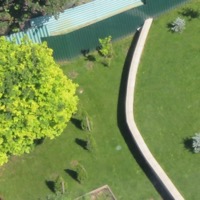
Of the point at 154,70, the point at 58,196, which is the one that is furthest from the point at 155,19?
the point at 58,196

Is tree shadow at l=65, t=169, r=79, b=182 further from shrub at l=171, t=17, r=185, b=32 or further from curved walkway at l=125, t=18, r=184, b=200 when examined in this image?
shrub at l=171, t=17, r=185, b=32

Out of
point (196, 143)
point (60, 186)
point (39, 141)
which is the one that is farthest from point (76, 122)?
point (196, 143)

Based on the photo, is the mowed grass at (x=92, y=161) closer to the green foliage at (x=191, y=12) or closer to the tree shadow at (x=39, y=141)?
the tree shadow at (x=39, y=141)

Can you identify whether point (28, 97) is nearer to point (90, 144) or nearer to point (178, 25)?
point (90, 144)

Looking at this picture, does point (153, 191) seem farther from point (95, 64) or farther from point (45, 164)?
point (95, 64)

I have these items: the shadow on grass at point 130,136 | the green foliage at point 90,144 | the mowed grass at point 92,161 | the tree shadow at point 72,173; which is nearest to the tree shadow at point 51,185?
the mowed grass at point 92,161
